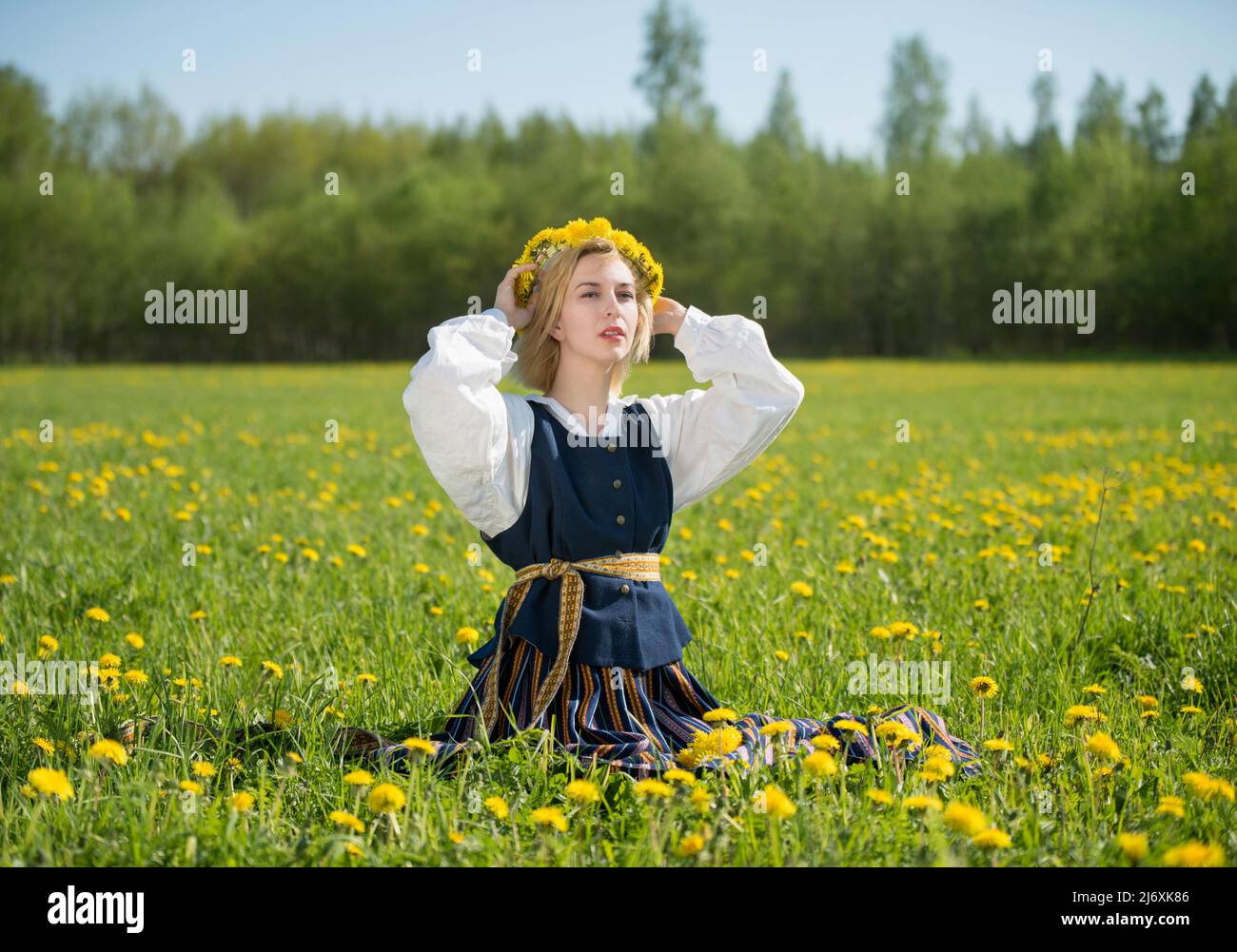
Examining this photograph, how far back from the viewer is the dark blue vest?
2619 millimetres

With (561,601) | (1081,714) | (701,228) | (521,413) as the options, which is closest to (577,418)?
(521,413)

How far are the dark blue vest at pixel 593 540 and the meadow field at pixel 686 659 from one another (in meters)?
0.30

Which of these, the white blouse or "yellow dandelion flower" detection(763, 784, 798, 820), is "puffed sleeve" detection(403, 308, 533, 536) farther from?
"yellow dandelion flower" detection(763, 784, 798, 820)

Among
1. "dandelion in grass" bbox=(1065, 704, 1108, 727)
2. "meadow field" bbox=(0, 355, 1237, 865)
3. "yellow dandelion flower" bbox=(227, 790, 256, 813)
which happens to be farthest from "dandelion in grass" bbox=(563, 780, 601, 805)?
"dandelion in grass" bbox=(1065, 704, 1108, 727)

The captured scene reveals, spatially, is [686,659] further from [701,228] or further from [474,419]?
[701,228]

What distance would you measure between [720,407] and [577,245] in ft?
1.85

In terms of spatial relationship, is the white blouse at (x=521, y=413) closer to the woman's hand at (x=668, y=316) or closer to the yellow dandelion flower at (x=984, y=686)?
the woman's hand at (x=668, y=316)

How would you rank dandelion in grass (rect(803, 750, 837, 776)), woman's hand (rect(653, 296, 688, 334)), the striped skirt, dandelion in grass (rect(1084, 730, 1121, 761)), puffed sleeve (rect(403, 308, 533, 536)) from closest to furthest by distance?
dandelion in grass (rect(803, 750, 837, 776)), dandelion in grass (rect(1084, 730, 1121, 761)), the striped skirt, puffed sleeve (rect(403, 308, 533, 536)), woman's hand (rect(653, 296, 688, 334))

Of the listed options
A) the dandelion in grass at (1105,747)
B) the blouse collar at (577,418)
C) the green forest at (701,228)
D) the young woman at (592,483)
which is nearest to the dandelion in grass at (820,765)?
the young woman at (592,483)

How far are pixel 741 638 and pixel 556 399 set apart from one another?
3.35 feet

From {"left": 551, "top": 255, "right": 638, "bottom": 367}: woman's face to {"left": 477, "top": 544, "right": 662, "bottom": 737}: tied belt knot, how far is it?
53 centimetres

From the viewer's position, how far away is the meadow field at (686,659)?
6.39 feet
